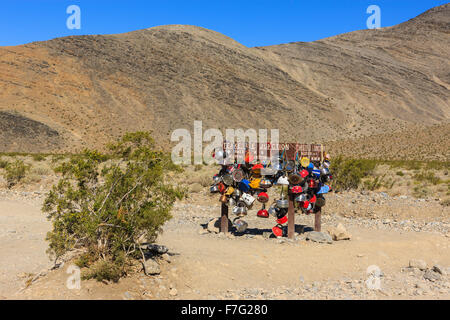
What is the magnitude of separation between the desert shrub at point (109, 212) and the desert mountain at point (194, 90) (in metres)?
40.2

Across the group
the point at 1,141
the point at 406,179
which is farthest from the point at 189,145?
the point at 406,179

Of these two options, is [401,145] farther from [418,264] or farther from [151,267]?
[151,267]

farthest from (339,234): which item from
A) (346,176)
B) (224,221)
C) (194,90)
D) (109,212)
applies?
(194,90)

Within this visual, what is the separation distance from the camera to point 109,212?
6.54 meters

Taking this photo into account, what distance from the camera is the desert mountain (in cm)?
4975

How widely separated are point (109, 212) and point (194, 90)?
5484 cm

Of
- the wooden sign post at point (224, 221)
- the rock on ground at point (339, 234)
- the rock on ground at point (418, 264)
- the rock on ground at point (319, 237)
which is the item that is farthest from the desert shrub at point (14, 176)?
the rock on ground at point (418, 264)

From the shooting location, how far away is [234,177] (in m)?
9.72

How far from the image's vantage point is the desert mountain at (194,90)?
163ft

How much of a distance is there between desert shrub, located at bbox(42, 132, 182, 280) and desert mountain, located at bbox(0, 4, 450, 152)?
4017cm

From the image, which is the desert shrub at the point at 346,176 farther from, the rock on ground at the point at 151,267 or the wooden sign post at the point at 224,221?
the rock on ground at the point at 151,267
